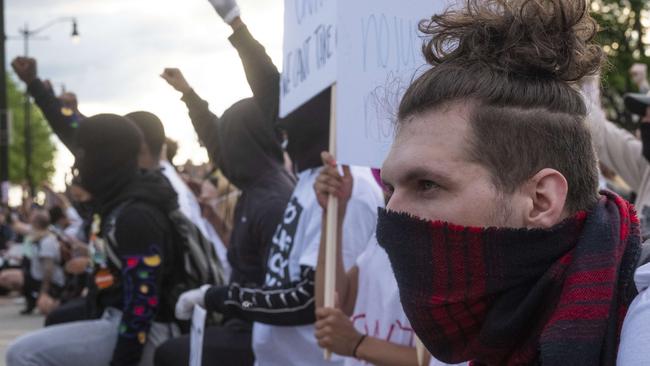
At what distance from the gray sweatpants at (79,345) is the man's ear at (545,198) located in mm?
3375

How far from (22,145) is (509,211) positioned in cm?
7648

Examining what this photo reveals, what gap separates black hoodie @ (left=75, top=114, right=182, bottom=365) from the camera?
15.1 feet

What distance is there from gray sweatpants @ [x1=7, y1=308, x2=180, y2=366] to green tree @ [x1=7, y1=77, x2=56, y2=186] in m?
69.5

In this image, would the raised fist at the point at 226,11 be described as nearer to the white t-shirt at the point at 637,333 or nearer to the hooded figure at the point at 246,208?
the hooded figure at the point at 246,208

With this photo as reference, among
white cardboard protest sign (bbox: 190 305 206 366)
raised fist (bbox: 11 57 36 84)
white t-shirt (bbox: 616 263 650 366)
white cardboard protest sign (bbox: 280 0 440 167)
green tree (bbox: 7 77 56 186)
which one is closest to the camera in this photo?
white t-shirt (bbox: 616 263 650 366)

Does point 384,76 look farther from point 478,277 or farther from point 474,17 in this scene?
point 478,277

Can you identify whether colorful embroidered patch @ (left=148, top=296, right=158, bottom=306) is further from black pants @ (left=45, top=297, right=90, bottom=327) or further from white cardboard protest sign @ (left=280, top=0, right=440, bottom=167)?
white cardboard protest sign @ (left=280, top=0, right=440, bottom=167)

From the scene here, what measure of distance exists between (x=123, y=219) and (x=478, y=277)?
330 centimetres

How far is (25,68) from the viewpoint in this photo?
22.5 feet

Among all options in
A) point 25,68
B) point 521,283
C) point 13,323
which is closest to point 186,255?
point 25,68

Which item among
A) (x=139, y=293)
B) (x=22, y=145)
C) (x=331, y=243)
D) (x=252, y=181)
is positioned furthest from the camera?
(x=22, y=145)

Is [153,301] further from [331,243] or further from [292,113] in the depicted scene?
[331,243]

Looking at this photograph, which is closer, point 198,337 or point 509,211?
point 509,211

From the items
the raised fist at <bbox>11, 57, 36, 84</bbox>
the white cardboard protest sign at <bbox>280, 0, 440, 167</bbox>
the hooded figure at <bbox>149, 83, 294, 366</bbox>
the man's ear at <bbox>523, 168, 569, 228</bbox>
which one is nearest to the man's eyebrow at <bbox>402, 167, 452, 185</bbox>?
the man's ear at <bbox>523, 168, 569, 228</bbox>
